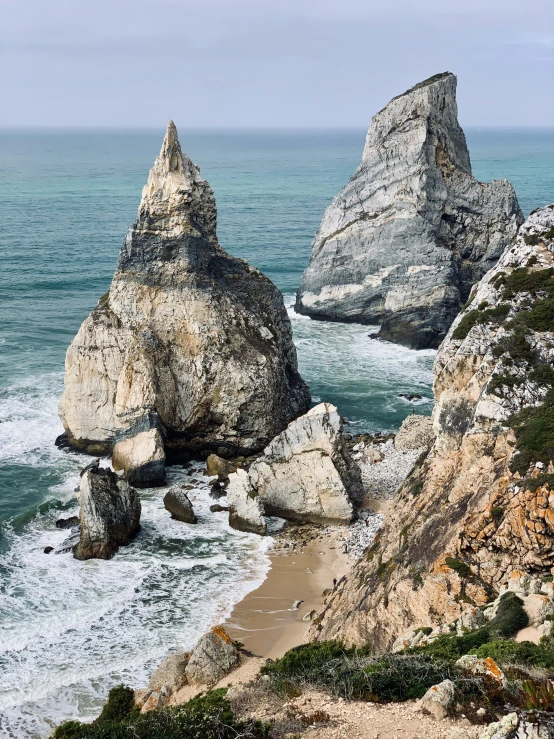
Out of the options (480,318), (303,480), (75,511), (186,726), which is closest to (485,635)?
(186,726)

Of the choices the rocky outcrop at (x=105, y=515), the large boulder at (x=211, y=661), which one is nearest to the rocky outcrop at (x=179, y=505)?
the rocky outcrop at (x=105, y=515)

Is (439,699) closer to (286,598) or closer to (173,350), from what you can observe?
(286,598)

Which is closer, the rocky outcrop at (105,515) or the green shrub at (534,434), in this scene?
the green shrub at (534,434)

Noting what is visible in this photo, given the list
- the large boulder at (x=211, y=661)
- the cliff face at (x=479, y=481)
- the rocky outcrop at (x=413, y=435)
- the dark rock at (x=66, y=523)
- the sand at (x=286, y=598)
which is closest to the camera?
the cliff face at (x=479, y=481)

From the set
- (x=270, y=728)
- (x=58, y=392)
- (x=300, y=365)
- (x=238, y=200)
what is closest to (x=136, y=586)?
(x=270, y=728)

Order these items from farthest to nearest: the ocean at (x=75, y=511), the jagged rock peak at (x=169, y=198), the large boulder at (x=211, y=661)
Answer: the jagged rock peak at (x=169, y=198), the ocean at (x=75, y=511), the large boulder at (x=211, y=661)

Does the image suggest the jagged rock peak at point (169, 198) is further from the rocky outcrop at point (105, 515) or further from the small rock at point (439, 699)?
the small rock at point (439, 699)
